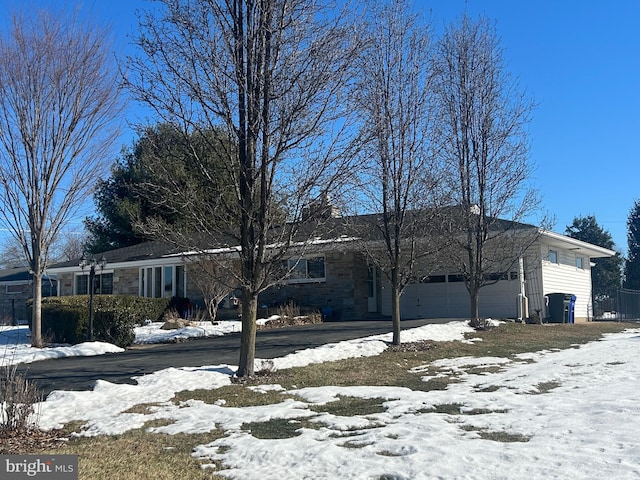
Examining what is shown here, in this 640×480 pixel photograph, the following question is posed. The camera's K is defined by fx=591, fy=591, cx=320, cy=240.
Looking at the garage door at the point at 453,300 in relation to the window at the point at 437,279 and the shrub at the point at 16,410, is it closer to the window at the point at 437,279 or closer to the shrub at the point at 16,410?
the window at the point at 437,279

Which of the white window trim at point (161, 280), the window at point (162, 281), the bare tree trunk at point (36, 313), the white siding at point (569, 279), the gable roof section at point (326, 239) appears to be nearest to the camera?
the gable roof section at point (326, 239)

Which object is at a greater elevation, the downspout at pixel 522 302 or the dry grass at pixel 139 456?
the downspout at pixel 522 302

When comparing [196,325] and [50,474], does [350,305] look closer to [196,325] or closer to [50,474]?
[196,325]

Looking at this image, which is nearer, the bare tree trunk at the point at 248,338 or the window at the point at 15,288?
the bare tree trunk at the point at 248,338

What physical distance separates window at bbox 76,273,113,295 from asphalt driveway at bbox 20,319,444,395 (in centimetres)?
1250

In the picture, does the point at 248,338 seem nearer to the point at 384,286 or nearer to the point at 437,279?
the point at 384,286

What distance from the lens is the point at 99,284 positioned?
27.8m

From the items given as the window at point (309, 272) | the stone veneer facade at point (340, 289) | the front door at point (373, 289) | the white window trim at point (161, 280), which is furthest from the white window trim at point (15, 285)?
the front door at point (373, 289)

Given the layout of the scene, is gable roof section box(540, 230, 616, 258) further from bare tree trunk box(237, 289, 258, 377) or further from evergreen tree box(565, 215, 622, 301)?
evergreen tree box(565, 215, 622, 301)

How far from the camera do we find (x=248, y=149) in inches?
377

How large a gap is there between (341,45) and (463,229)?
866 cm

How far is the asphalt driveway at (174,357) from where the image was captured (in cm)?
999

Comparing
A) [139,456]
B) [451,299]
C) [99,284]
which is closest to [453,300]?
[451,299]

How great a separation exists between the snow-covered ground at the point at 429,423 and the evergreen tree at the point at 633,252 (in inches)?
1515
